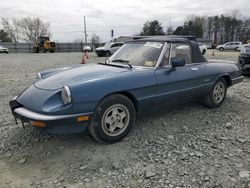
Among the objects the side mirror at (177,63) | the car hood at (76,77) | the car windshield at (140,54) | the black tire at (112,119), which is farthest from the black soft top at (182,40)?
the black tire at (112,119)

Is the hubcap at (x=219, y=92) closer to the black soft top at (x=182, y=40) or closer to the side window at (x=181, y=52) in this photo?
the black soft top at (x=182, y=40)

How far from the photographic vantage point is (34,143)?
3447 millimetres

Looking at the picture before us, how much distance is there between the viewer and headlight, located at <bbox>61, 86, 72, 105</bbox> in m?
2.89

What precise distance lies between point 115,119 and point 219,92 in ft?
9.45

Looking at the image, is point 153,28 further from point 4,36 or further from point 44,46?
point 4,36

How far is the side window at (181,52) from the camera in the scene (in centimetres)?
418

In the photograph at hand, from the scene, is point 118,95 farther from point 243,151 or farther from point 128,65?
point 243,151

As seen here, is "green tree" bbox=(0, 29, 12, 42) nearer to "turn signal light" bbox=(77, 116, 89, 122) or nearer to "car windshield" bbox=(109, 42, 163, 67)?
"car windshield" bbox=(109, 42, 163, 67)

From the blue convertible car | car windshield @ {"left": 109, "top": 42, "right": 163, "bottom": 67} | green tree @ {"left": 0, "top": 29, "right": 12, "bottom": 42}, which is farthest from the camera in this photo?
green tree @ {"left": 0, "top": 29, "right": 12, "bottom": 42}

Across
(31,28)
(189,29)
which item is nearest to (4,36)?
(31,28)

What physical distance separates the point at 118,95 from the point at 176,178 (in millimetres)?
1349

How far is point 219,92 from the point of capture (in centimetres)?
512

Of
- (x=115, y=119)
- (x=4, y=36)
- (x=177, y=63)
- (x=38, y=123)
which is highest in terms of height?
(x=4, y=36)

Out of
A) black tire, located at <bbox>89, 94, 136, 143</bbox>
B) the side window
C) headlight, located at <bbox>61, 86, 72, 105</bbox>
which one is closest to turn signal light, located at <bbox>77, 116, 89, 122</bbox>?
black tire, located at <bbox>89, 94, 136, 143</bbox>
